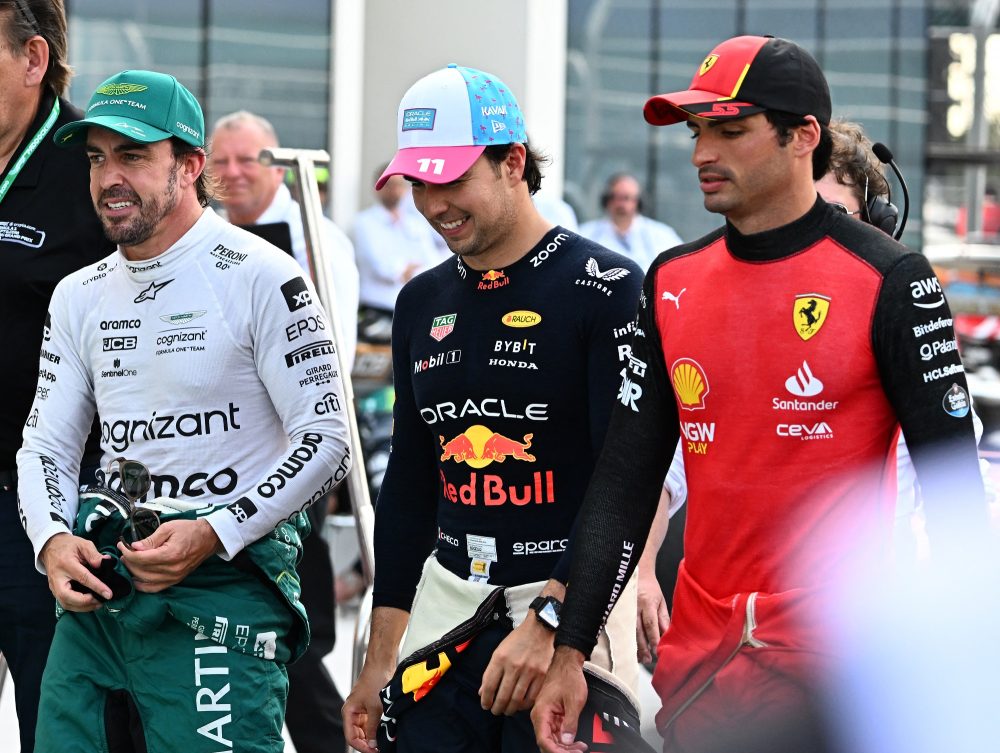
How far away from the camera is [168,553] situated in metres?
3.22

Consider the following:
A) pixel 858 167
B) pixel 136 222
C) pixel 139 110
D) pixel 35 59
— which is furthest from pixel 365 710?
pixel 35 59

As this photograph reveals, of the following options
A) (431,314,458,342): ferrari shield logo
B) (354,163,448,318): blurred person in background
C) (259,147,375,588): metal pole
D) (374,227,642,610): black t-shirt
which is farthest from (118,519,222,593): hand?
(354,163,448,318): blurred person in background

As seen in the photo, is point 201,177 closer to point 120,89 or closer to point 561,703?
point 120,89

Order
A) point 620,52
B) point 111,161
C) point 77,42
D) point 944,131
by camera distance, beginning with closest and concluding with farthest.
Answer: point 111,161 < point 77,42 < point 620,52 < point 944,131

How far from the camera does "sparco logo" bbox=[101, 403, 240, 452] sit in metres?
3.37

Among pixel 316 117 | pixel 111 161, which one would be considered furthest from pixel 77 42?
pixel 111 161

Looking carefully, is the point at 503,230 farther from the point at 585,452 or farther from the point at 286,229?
the point at 286,229

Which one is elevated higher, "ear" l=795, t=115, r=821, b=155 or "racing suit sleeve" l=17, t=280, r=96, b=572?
"ear" l=795, t=115, r=821, b=155

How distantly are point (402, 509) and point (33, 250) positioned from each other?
1.16 m

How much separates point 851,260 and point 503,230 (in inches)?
31.5

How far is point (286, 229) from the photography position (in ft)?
18.5

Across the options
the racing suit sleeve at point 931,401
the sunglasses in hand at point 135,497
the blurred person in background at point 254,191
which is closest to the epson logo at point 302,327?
the sunglasses in hand at point 135,497

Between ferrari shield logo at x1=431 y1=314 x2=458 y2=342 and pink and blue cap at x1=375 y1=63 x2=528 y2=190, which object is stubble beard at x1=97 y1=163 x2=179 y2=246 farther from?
ferrari shield logo at x1=431 y1=314 x2=458 y2=342

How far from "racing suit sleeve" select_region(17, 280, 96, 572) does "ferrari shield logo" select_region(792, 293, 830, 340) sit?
171 cm
